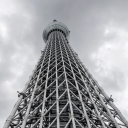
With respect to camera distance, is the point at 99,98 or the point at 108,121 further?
the point at 99,98

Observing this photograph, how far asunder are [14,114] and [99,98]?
10.9m

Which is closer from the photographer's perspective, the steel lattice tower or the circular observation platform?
the steel lattice tower

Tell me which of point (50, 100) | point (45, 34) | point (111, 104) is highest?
point (45, 34)

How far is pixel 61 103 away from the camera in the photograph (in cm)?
2138

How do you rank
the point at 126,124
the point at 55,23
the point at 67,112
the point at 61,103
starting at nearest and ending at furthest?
1. the point at 126,124
2. the point at 67,112
3. the point at 61,103
4. the point at 55,23

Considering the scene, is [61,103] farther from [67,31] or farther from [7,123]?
[67,31]

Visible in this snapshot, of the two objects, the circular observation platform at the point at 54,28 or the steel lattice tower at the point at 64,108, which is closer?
the steel lattice tower at the point at 64,108

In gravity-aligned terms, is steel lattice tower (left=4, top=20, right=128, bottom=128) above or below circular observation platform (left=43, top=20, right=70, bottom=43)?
below

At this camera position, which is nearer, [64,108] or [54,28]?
[64,108]

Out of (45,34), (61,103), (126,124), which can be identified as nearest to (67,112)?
(61,103)

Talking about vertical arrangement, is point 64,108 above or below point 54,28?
below

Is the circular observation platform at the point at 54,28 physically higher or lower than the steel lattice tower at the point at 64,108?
higher

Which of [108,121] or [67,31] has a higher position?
[67,31]

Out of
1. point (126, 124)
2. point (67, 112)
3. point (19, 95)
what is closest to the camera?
point (126, 124)
